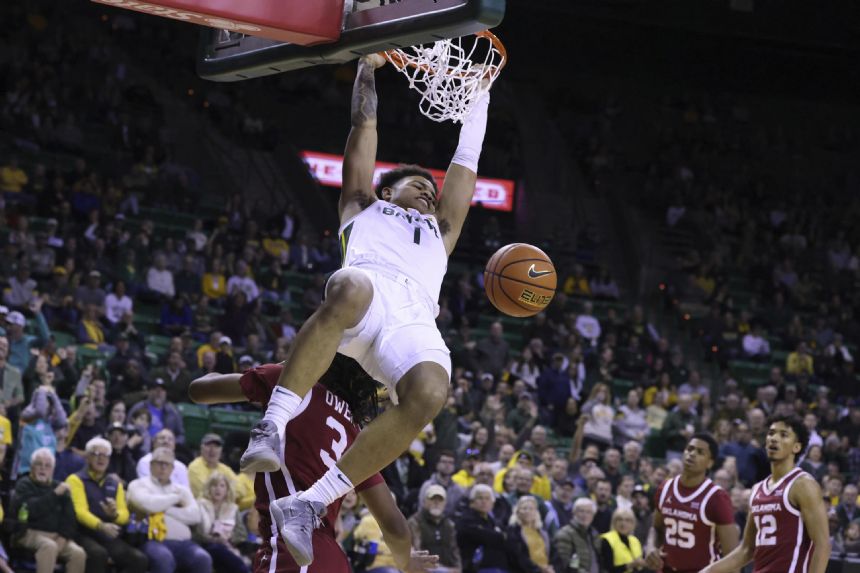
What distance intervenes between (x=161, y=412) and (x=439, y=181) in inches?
401

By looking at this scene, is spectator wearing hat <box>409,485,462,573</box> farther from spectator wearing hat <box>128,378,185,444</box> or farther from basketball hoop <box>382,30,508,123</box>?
basketball hoop <box>382,30,508,123</box>

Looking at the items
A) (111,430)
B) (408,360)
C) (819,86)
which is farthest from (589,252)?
(408,360)

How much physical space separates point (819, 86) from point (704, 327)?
24.8 feet

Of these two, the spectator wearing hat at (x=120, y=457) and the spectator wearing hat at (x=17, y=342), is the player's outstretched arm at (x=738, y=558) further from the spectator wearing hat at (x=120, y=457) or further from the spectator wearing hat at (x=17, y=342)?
the spectator wearing hat at (x=17, y=342)

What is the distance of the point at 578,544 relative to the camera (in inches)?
484

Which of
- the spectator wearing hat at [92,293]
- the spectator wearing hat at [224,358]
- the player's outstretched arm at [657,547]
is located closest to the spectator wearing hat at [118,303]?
the spectator wearing hat at [92,293]

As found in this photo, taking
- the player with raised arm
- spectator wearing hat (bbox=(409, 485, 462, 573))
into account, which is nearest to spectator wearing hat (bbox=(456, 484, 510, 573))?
spectator wearing hat (bbox=(409, 485, 462, 573))

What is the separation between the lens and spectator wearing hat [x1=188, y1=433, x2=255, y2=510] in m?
11.1

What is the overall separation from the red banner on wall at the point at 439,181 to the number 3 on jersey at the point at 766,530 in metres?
13.9

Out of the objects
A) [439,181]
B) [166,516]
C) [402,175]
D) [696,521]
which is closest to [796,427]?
[696,521]

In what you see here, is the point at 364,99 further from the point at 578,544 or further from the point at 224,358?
the point at 224,358

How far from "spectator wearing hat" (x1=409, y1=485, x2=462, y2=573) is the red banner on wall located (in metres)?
10.4

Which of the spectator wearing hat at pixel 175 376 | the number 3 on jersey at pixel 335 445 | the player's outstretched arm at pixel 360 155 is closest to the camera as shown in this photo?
the number 3 on jersey at pixel 335 445

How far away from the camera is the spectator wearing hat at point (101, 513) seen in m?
10.2
